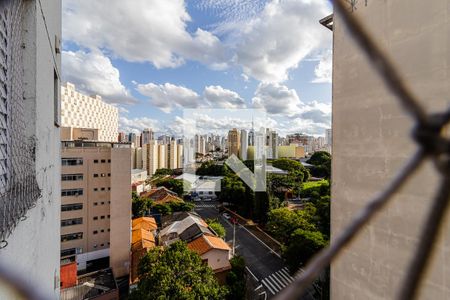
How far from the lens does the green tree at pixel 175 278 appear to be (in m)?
4.28

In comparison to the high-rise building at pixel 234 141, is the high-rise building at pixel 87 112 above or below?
above

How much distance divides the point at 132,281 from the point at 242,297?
3159 millimetres

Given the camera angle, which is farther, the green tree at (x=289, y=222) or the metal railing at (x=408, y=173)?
the green tree at (x=289, y=222)

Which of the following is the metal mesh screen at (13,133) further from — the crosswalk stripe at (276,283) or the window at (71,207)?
the window at (71,207)

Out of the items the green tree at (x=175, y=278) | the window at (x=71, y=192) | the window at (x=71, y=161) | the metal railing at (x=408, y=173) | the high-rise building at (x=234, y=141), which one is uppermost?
the high-rise building at (x=234, y=141)

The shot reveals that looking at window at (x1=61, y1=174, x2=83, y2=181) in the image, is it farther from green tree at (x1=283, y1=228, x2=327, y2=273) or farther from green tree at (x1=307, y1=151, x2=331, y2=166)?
green tree at (x1=307, y1=151, x2=331, y2=166)

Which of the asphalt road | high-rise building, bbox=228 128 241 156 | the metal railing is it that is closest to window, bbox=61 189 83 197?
the asphalt road

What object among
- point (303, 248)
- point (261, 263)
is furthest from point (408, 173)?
point (261, 263)

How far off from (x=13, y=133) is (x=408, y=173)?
130 cm

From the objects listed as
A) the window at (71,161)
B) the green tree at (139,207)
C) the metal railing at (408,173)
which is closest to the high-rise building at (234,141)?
the green tree at (139,207)

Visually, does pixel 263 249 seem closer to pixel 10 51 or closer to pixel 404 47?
pixel 404 47

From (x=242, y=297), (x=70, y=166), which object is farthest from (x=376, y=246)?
(x=70, y=166)

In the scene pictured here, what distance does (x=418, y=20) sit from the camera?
7.60ft

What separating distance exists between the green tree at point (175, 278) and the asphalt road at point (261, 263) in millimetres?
2896
